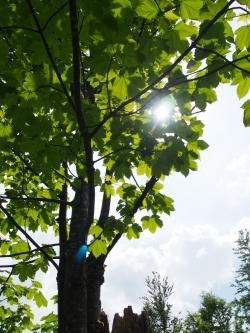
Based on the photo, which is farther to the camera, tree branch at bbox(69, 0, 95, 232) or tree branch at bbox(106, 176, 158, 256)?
tree branch at bbox(106, 176, 158, 256)

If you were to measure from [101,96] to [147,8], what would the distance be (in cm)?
148

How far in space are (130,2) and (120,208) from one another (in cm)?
273

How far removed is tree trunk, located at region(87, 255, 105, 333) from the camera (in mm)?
4668

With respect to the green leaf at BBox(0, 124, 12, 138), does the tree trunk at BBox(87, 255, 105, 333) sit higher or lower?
lower

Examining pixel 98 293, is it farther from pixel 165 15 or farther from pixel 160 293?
pixel 160 293

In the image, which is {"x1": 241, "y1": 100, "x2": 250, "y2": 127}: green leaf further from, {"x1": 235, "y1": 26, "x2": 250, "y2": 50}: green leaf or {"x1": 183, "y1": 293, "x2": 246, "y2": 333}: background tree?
{"x1": 183, "y1": 293, "x2": 246, "y2": 333}: background tree

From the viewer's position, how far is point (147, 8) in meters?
2.36

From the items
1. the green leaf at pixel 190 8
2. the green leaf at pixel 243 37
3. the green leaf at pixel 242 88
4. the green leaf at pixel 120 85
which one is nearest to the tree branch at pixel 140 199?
the green leaf at pixel 120 85

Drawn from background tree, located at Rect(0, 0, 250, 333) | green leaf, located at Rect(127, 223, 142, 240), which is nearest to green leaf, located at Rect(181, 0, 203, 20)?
background tree, located at Rect(0, 0, 250, 333)

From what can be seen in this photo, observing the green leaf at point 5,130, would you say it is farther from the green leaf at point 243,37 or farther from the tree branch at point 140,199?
the green leaf at point 243,37

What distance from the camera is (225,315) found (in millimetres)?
42188

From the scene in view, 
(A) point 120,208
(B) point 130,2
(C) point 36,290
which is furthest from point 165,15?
(C) point 36,290

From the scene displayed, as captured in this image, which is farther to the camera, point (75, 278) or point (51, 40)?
point (75, 278)

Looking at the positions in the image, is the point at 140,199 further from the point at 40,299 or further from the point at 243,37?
the point at 40,299
